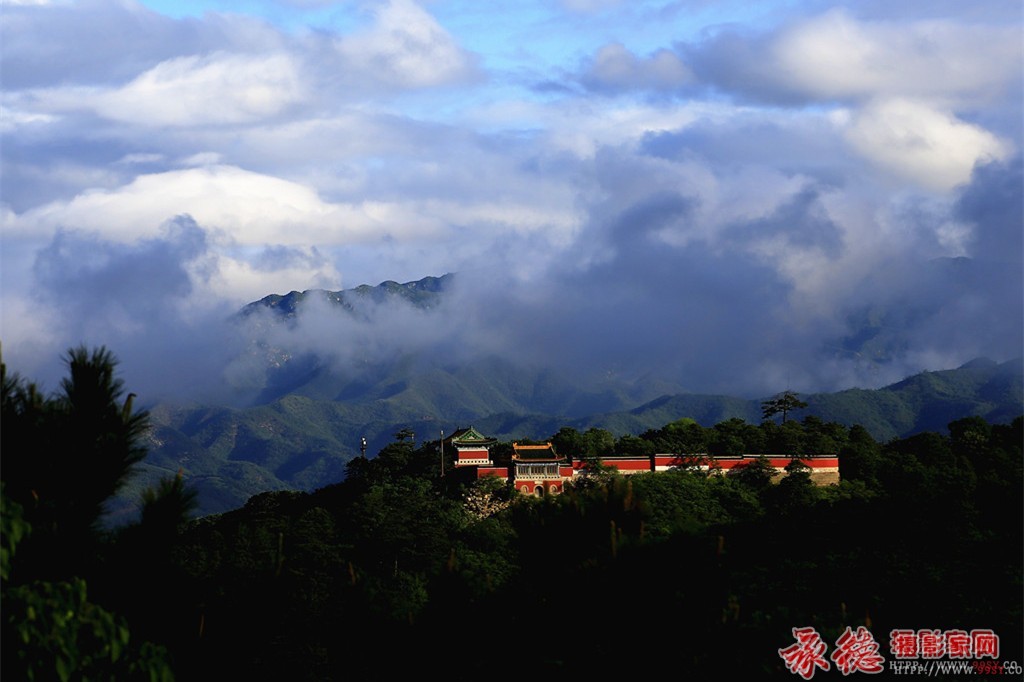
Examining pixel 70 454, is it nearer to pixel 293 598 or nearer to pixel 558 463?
pixel 293 598

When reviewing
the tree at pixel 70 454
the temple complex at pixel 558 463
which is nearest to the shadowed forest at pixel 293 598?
the tree at pixel 70 454

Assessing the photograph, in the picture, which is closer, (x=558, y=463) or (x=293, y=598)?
(x=293, y=598)

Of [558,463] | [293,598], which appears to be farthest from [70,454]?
[558,463]

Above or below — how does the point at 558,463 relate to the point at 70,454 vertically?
below

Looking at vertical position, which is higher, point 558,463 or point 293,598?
point 558,463

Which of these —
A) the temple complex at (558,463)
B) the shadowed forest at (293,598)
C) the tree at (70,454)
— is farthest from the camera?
the temple complex at (558,463)

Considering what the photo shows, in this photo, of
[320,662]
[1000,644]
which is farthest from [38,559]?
[1000,644]

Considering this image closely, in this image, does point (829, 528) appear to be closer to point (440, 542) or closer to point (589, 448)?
point (440, 542)

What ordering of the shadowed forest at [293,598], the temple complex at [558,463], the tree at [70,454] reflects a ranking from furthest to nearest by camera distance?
the temple complex at [558,463] < the tree at [70,454] < the shadowed forest at [293,598]

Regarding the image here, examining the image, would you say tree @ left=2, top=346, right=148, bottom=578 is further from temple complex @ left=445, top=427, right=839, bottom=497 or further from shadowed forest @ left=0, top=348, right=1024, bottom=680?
temple complex @ left=445, top=427, right=839, bottom=497

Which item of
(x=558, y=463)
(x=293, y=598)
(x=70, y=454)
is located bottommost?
(x=293, y=598)

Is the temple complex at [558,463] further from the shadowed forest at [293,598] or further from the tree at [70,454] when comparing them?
the tree at [70,454]

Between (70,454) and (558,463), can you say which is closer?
(70,454)

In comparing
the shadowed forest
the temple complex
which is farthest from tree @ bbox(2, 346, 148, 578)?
the temple complex
